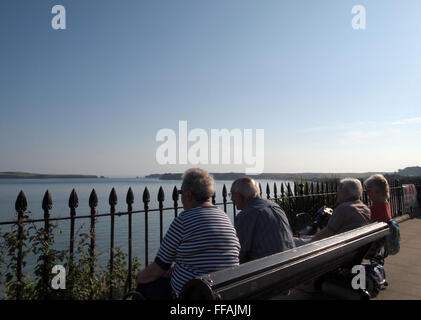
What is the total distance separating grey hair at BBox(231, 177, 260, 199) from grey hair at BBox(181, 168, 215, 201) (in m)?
0.63

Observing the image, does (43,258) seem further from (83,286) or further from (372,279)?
(372,279)

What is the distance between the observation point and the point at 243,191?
325cm

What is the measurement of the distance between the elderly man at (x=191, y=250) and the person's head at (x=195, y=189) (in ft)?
0.32

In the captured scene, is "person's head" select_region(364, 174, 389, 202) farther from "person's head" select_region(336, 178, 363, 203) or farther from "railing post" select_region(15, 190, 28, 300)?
"railing post" select_region(15, 190, 28, 300)

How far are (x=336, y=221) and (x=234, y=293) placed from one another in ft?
8.72

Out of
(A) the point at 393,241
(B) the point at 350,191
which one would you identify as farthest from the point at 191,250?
(A) the point at 393,241

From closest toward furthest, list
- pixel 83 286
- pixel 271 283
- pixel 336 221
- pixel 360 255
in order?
pixel 271 283
pixel 83 286
pixel 360 255
pixel 336 221

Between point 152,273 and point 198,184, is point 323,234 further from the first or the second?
point 152,273

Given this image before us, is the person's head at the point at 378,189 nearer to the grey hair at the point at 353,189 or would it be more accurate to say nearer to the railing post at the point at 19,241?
the grey hair at the point at 353,189

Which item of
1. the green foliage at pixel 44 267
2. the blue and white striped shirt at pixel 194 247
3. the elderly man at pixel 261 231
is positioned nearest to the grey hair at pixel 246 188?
the elderly man at pixel 261 231

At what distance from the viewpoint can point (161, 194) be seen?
4121mm

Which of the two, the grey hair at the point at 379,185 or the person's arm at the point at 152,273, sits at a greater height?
the grey hair at the point at 379,185

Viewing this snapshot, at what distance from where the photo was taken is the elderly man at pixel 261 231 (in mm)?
2961
